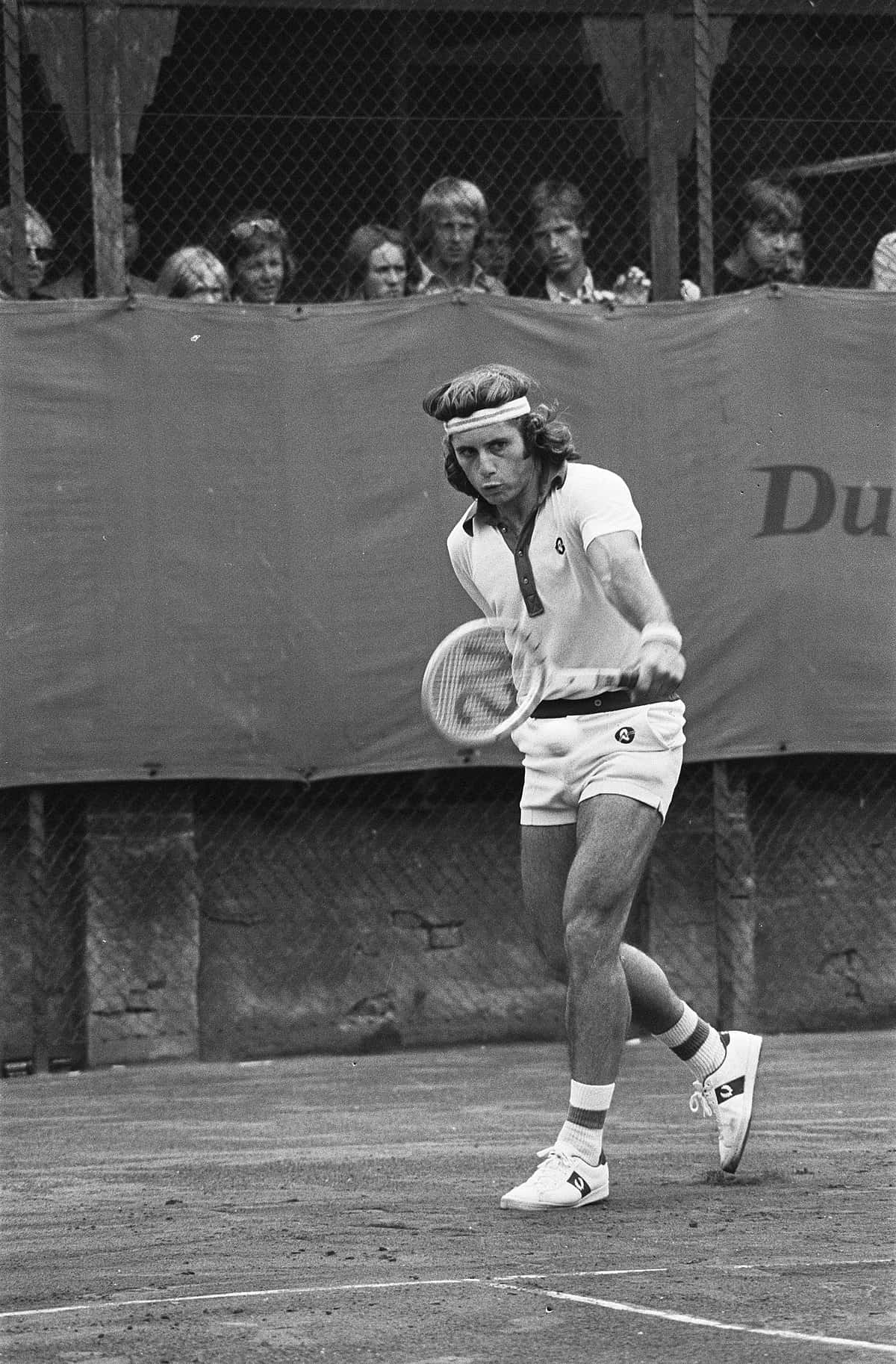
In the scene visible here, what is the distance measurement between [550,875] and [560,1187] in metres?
0.75

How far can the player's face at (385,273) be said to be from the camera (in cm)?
1015

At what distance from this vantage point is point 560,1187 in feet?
17.8

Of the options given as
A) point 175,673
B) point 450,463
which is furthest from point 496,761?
point 450,463

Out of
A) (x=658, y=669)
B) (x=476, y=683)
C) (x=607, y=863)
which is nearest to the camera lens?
(x=658, y=669)

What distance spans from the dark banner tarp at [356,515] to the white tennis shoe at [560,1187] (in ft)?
14.3

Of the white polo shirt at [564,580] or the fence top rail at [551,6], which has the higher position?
the fence top rail at [551,6]

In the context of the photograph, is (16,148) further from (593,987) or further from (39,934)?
A: (593,987)

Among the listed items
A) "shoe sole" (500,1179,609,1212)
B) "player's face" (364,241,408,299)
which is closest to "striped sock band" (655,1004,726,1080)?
"shoe sole" (500,1179,609,1212)

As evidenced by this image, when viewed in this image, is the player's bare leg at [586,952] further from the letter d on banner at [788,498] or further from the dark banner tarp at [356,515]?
the letter d on banner at [788,498]

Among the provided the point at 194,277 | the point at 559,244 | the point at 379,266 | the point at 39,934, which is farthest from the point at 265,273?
the point at 39,934

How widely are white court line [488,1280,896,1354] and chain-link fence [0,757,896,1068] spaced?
547 cm

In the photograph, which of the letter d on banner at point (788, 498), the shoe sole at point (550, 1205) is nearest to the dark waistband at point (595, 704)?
the shoe sole at point (550, 1205)

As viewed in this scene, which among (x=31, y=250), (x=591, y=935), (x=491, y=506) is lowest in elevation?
(x=591, y=935)

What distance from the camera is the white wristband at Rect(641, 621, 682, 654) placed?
16.7ft
